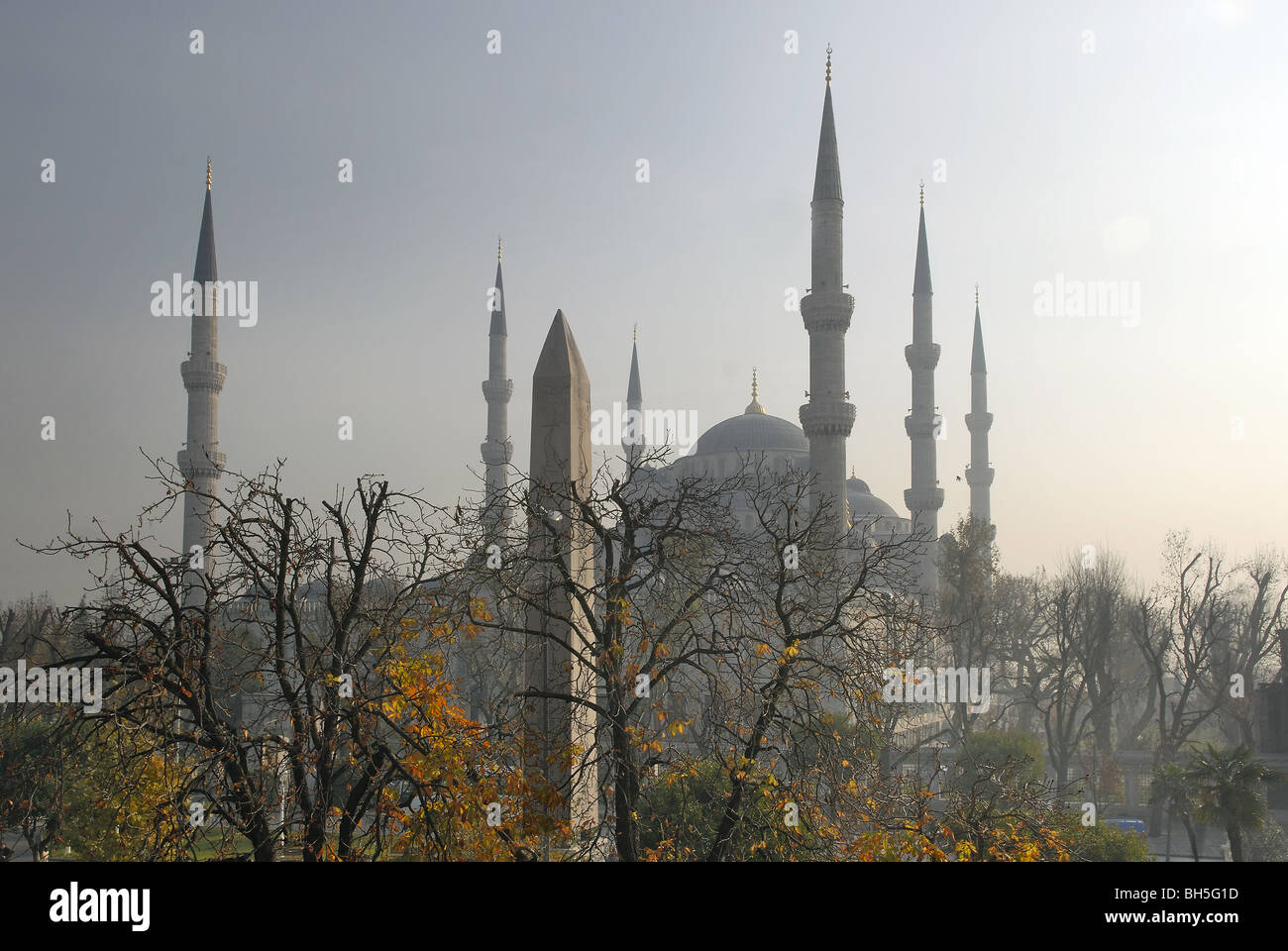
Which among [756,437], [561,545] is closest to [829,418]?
[561,545]

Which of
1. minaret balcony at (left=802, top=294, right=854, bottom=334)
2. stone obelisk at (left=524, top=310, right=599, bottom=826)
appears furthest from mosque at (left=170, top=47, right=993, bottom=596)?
stone obelisk at (left=524, top=310, right=599, bottom=826)

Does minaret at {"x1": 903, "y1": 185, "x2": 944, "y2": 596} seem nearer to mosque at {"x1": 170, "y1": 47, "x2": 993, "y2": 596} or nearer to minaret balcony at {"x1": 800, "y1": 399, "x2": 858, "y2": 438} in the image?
mosque at {"x1": 170, "y1": 47, "x2": 993, "y2": 596}

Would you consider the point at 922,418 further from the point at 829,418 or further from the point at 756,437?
the point at 756,437

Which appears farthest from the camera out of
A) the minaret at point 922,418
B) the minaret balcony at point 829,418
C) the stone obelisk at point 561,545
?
the minaret at point 922,418

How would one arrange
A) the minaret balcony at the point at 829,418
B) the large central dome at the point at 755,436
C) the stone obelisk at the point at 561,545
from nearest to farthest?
the stone obelisk at the point at 561,545 → the minaret balcony at the point at 829,418 → the large central dome at the point at 755,436

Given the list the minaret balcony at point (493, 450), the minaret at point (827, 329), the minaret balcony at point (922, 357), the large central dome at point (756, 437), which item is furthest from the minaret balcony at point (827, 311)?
the large central dome at point (756, 437)

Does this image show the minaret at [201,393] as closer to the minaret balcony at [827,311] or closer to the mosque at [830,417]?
the mosque at [830,417]
